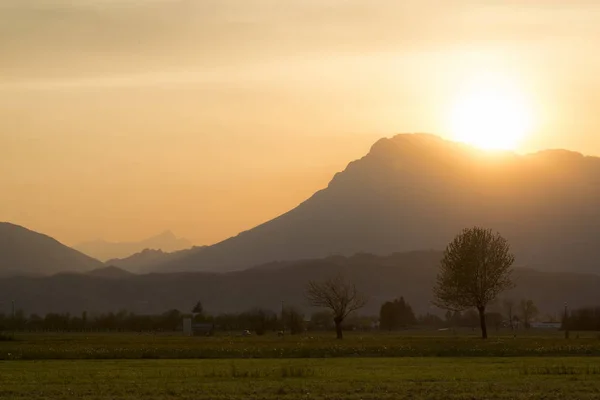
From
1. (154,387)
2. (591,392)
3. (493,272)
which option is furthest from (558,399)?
(493,272)

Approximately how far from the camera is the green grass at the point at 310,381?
3597cm

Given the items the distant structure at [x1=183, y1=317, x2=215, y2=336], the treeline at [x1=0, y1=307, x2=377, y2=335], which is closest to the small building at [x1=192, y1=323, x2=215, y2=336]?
the distant structure at [x1=183, y1=317, x2=215, y2=336]

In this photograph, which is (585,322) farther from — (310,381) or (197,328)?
(310,381)

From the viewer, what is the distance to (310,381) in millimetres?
42156

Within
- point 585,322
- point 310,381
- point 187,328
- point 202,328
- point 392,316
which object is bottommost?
point 310,381

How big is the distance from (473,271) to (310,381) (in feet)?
193

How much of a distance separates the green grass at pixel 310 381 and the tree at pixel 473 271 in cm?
4222

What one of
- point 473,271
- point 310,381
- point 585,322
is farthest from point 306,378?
point 585,322

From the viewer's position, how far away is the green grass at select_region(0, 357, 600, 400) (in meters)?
36.0

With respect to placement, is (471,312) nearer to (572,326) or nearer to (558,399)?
(572,326)

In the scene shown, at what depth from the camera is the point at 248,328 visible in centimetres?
16025

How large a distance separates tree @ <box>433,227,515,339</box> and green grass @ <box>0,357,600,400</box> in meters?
42.2

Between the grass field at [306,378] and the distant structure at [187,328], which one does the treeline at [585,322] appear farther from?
the grass field at [306,378]

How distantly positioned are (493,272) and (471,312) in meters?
101
